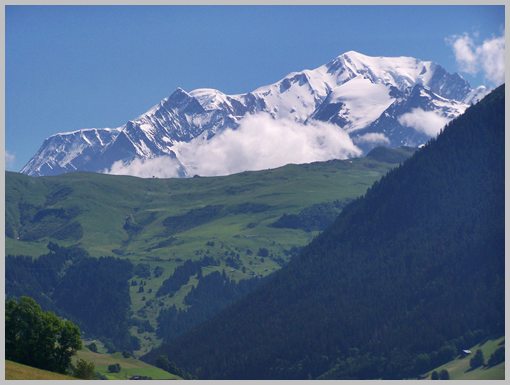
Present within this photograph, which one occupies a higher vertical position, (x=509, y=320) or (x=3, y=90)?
(x=3, y=90)

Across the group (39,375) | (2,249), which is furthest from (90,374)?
(2,249)

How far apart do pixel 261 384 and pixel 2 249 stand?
3040 cm

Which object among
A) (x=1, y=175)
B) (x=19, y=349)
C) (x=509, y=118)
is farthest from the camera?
(x=19, y=349)

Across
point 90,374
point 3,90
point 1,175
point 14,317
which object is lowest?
point 90,374

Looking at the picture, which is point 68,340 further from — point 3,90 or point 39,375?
point 3,90

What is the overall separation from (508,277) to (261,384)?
2858cm

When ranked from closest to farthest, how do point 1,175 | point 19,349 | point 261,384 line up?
point 261,384 < point 1,175 < point 19,349

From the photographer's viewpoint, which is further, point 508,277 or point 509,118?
point 509,118

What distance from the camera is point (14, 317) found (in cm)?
15650

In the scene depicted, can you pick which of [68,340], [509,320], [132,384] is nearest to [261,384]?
[132,384]

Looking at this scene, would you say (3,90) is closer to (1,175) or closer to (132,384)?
(1,175)

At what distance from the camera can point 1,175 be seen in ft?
353

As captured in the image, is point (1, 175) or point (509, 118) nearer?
point (1, 175)

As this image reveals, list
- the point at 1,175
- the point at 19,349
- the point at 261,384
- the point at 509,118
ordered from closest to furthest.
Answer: the point at 261,384 → the point at 1,175 → the point at 509,118 → the point at 19,349
